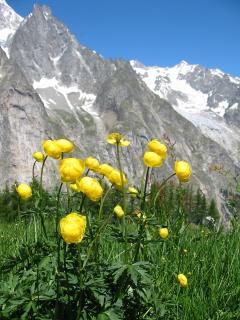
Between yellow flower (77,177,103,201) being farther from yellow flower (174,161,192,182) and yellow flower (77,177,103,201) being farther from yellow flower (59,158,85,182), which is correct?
yellow flower (174,161,192,182)

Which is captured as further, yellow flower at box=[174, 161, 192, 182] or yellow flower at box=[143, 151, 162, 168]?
yellow flower at box=[174, 161, 192, 182]

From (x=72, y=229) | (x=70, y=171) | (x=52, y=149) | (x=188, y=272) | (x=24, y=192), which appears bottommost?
(x=188, y=272)

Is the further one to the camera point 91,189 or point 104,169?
point 104,169

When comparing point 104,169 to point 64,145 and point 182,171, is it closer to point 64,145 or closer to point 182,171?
point 64,145

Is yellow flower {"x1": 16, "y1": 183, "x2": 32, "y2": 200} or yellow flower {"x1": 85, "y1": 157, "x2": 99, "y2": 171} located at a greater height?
yellow flower {"x1": 85, "y1": 157, "x2": 99, "y2": 171}

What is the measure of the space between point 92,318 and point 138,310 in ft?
1.05

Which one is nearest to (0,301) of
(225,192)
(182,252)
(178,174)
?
(178,174)

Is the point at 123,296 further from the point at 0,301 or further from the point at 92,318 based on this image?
the point at 0,301

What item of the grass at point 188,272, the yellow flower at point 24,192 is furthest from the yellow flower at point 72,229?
the yellow flower at point 24,192

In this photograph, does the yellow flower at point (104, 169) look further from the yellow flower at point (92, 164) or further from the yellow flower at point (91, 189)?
the yellow flower at point (91, 189)

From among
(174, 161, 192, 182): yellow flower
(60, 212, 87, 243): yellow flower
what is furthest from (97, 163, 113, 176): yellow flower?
(60, 212, 87, 243): yellow flower

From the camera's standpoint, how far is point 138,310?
297cm

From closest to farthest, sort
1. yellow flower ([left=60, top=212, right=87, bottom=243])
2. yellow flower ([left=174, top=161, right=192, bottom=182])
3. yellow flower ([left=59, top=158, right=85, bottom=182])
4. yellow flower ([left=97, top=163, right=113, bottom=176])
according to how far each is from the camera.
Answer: yellow flower ([left=60, top=212, right=87, bottom=243]) → yellow flower ([left=59, top=158, right=85, bottom=182]) → yellow flower ([left=174, top=161, right=192, bottom=182]) → yellow flower ([left=97, top=163, right=113, bottom=176])

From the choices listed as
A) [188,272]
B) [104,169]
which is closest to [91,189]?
[104,169]
